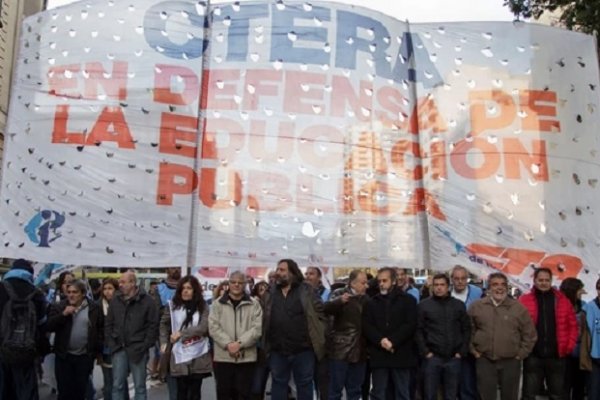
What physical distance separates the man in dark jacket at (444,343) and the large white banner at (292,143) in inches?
31.2

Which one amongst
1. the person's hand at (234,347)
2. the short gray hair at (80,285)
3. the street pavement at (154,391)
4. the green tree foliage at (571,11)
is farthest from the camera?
the green tree foliage at (571,11)

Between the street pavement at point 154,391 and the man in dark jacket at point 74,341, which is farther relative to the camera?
the street pavement at point 154,391

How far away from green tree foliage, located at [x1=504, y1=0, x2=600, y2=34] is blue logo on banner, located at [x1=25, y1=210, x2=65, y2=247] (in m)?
8.66

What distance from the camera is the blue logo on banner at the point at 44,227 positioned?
6.57 meters

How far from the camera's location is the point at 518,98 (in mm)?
7027

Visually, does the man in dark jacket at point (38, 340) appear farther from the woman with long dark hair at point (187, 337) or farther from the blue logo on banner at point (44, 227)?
the woman with long dark hair at point (187, 337)

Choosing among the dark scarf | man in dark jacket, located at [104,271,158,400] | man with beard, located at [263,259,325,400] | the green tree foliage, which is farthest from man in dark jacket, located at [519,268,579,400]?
the green tree foliage

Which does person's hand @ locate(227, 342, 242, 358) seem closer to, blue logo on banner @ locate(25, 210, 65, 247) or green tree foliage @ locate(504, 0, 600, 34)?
blue logo on banner @ locate(25, 210, 65, 247)

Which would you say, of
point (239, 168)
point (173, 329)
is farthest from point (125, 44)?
point (173, 329)

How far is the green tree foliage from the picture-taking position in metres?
10.4

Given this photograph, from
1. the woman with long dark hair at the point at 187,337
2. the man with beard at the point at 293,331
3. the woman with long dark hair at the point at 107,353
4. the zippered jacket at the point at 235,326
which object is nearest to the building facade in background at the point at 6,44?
the woman with long dark hair at the point at 107,353

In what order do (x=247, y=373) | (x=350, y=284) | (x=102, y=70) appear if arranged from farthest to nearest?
(x=102, y=70) → (x=350, y=284) → (x=247, y=373)

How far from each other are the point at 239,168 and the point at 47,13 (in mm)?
2861

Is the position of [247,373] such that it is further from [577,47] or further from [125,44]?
[577,47]
